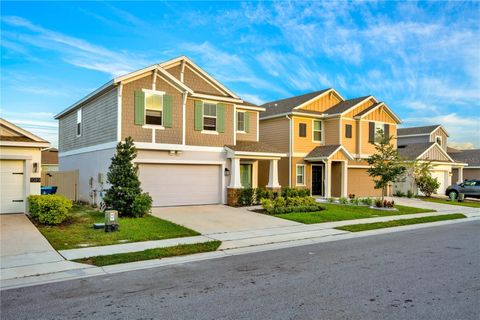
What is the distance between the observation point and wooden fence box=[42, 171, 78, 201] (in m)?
21.1

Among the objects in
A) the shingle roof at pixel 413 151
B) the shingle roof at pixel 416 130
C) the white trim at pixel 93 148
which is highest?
the shingle roof at pixel 416 130

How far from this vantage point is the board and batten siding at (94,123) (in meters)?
17.7

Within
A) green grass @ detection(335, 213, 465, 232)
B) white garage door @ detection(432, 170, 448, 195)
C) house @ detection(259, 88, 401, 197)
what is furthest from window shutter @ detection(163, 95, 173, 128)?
white garage door @ detection(432, 170, 448, 195)

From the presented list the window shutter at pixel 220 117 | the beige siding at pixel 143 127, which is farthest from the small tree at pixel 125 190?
the window shutter at pixel 220 117

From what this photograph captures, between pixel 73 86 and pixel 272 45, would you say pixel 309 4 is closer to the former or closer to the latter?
pixel 272 45

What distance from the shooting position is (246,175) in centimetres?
2220

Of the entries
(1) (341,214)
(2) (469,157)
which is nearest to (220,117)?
(1) (341,214)

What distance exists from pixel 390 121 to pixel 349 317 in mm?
26124

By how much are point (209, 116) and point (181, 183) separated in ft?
12.8

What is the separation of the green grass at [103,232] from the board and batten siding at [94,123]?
15.9 feet

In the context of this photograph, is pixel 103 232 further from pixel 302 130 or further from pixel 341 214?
pixel 302 130

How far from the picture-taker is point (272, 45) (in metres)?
22.8

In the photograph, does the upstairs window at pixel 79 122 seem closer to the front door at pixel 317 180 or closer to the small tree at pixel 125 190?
the small tree at pixel 125 190

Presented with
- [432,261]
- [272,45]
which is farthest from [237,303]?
[272,45]
